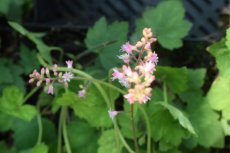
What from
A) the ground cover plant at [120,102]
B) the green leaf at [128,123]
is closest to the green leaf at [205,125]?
the ground cover plant at [120,102]

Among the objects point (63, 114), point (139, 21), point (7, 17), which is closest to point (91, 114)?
point (63, 114)

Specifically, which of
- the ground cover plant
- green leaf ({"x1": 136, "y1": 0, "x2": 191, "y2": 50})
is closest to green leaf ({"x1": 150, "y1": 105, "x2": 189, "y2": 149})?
the ground cover plant

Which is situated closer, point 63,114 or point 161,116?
point 161,116

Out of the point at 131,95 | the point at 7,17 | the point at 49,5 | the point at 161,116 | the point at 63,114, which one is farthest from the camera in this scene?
the point at 49,5

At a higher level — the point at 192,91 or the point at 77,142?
the point at 192,91

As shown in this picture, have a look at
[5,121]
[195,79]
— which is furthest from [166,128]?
[5,121]

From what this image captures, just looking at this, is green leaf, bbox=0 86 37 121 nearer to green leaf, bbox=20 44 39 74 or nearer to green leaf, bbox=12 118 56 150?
green leaf, bbox=12 118 56 150

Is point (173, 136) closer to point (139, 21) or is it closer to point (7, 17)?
point (139, 21)
